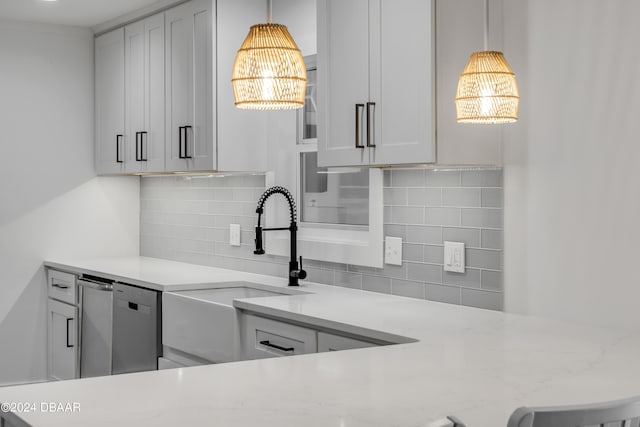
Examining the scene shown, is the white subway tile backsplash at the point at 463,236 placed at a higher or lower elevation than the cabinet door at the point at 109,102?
lower

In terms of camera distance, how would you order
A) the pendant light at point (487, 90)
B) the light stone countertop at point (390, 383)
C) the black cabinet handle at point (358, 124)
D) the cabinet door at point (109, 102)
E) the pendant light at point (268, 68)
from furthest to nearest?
the cabinet door at point (109, 102) → the black cabinet handle at point (358, 124) → the pendant light at point (487, 90) → the pendant light at point (268, 68) → the light stone countertop at point (390, 383)

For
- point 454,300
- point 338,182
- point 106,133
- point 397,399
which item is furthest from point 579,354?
point 106,133

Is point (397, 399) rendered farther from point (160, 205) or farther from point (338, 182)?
point (160, 205)

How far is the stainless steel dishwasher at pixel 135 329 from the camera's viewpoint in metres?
4.02

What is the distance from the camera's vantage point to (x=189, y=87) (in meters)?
4.46

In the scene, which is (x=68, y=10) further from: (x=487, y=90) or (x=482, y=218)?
(x=487, y=90)

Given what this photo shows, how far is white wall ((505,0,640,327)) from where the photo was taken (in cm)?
271

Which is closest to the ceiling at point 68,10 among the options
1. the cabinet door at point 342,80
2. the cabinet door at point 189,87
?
the cabinet door at point 189,87

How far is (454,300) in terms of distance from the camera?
10.9 ft

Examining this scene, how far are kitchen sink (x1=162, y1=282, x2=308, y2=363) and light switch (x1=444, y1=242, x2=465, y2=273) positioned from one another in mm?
749

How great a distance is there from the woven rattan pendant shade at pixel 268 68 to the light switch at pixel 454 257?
1.16 meters

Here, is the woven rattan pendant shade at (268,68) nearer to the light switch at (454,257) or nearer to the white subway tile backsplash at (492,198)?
the white subway tile backsplash at (492,198)

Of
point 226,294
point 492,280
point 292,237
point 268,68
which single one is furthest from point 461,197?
point 226,294

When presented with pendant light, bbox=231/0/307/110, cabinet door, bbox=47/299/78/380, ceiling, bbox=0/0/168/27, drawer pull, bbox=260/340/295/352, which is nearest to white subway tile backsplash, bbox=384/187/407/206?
drawer pull, bbox=260/340/295/352
